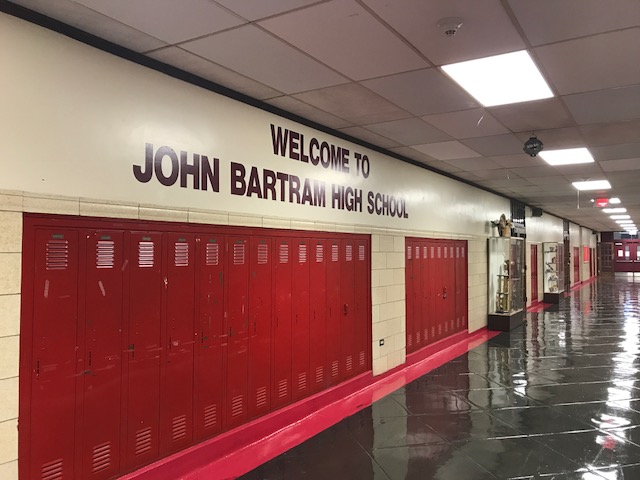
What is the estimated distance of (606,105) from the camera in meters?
4.07

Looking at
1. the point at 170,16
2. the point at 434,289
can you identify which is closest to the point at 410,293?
the point at 434,289

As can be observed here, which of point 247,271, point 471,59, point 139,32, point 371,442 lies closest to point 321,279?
point 247,271

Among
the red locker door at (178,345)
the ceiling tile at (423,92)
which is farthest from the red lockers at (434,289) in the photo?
the red locker door at (178,345)

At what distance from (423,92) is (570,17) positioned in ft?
4.53

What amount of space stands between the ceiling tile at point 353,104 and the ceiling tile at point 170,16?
1288mm

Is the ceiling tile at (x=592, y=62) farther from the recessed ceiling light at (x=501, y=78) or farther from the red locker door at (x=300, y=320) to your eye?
the red locker door at (x=300, y=320)

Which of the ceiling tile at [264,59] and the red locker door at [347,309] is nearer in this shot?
the ceiling tile at [264,59]

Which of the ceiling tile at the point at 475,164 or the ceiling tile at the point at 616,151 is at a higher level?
the ceiling tile at the point at 475,164

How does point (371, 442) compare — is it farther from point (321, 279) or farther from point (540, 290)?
point (540, 290)

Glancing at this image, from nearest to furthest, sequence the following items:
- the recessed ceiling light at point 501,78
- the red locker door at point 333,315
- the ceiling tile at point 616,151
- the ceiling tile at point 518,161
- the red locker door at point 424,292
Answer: the recessed ceiling light at point 501,78
the red locker door at point 333,315
the ceiling tile at point 616,151
the ceiling tile at point 518,161
the red locker door at point 424,292

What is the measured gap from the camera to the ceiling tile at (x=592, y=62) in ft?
9.21

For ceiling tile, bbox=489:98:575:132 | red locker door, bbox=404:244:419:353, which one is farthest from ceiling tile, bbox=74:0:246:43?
red locker door, bbox=404:244:419:353

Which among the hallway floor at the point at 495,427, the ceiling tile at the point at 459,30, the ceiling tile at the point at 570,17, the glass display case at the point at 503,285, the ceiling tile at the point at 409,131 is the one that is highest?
the ceiling tile at the point at 409,131

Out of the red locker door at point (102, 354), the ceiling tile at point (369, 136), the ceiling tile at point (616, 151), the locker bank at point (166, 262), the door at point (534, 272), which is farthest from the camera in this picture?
the door at point (534, 272)
